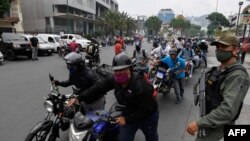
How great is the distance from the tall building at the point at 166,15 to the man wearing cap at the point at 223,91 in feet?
435

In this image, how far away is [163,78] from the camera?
6.43 meters

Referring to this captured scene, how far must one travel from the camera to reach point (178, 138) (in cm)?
466

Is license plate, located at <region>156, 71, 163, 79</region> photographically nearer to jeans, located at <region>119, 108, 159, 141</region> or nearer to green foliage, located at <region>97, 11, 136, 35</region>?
jeans, located at <region>119, 108, 159, 141</region>

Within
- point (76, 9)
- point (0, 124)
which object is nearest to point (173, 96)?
point (0, 124)

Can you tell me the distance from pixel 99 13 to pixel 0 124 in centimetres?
6888

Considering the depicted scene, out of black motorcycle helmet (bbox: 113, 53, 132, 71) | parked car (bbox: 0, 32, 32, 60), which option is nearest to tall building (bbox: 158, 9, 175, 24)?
parked car (bbox: 0, 32, 32, 60)

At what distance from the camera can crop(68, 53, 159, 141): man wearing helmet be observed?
8.83ft

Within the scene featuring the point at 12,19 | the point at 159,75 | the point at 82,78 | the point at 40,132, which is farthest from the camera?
the point at 12,19

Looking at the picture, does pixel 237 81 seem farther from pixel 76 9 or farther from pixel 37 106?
pixel 76 9

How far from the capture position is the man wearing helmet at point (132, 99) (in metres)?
2.69

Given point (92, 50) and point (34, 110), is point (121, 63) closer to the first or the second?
point (34, 110)

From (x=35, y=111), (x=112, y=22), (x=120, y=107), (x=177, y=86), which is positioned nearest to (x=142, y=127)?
(x=120, y=107)

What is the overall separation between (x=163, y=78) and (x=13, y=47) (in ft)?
41.5

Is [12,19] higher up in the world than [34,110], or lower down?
higher up
